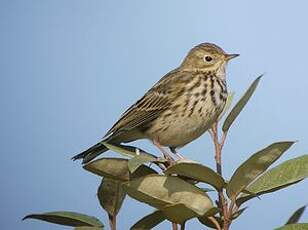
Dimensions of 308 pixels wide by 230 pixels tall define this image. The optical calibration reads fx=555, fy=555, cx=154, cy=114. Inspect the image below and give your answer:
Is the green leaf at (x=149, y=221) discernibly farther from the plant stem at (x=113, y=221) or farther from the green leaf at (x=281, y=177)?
the green leaf at (x=281, y=177)

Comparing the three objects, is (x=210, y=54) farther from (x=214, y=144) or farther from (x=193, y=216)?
(x=193, y=216)

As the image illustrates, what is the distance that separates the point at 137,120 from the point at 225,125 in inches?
43.0

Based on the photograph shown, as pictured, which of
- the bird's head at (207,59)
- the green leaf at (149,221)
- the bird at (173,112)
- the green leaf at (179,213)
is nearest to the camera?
the green leaf at (179,213)

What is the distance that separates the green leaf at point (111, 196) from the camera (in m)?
1.37

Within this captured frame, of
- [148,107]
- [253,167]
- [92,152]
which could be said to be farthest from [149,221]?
[148,107]

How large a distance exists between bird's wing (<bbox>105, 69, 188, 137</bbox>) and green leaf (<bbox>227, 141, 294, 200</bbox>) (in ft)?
4.37

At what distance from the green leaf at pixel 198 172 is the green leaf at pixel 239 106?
295mm

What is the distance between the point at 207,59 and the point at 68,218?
180cm

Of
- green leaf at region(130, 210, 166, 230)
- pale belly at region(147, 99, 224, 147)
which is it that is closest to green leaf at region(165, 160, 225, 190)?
green leaf at region(130, 210, 166, 230)

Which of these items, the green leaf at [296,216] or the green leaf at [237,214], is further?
the green leaf at [296,216]

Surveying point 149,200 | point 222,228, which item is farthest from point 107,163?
point 222,228

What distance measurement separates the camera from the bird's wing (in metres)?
2.55

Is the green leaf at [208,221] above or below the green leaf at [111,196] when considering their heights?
below

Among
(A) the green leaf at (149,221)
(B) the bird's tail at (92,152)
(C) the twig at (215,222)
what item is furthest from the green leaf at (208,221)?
(B) the bird's tail at (92,152)
